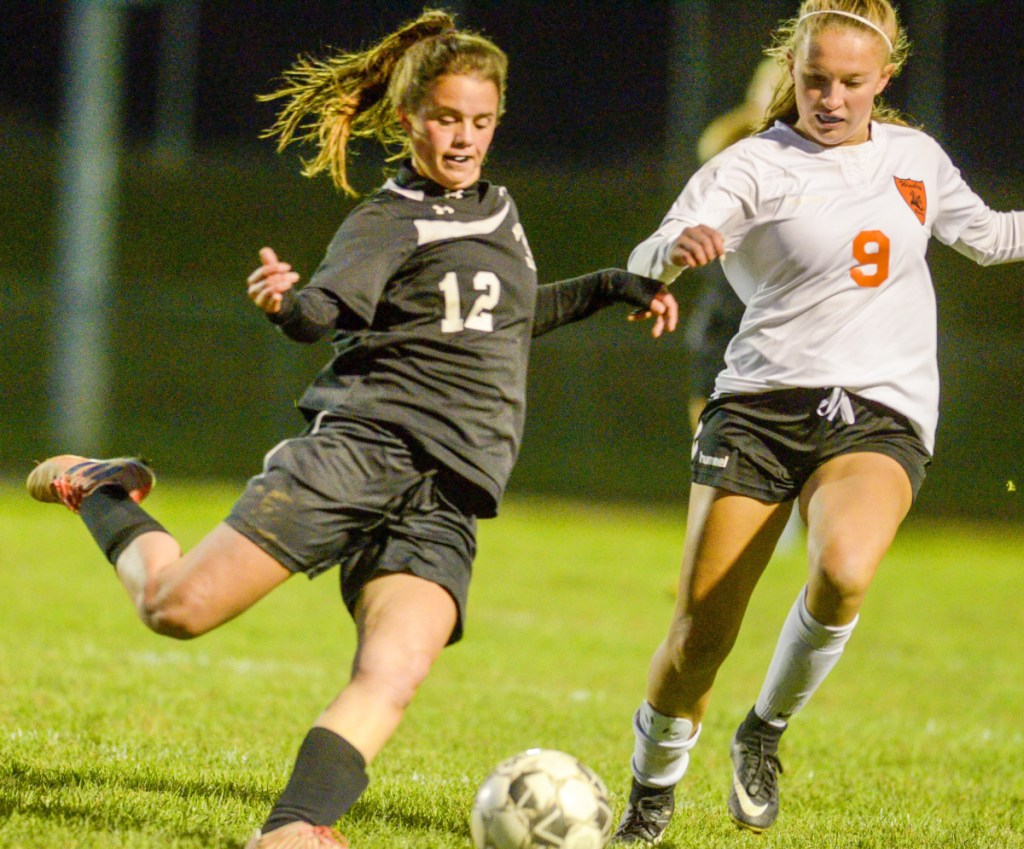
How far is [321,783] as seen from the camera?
3539 millimetres

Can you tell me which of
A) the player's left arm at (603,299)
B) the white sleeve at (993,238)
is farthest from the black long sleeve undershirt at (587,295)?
the white sleeve at (993,238)

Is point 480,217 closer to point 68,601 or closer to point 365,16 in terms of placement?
point 68,601

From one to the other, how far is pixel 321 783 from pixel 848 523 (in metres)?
1.51

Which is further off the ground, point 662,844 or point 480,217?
point 480,217

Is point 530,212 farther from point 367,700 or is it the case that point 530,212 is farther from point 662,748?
Result: point 367,700

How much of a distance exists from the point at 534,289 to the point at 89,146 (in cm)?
1336

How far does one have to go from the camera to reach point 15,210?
1099 inches

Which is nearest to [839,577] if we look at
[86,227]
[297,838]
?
[297,838]

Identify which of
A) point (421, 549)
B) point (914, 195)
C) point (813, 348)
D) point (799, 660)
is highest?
point (914, 195)

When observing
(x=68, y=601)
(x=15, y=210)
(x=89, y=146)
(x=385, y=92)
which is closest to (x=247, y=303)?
(x=89, y=146)

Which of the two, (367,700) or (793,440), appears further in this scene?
(793,440)

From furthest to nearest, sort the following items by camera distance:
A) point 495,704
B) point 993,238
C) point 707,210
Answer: point 495,704
point 993,238
point 707,210

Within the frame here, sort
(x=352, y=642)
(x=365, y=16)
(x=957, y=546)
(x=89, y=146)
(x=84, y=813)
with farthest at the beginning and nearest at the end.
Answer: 1. (x=365, y=16)
2. (x=89, y=146)
3. (x=957, y=546)
4. (x=352, y=642)
5. (x=84, y=813)

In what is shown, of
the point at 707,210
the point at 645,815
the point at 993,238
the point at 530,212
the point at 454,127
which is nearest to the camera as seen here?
the point at 454,127
